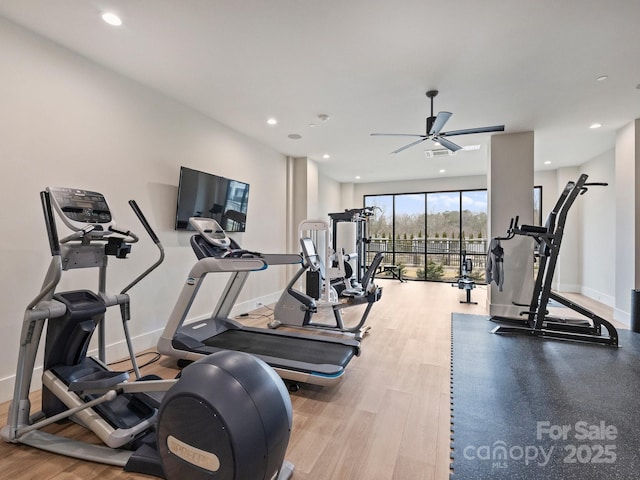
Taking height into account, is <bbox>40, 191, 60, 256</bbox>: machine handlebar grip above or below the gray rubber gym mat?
above

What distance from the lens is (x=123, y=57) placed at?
9.15ft

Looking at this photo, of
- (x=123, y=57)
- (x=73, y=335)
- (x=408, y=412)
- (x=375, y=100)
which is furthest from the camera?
(x=375, y=100)

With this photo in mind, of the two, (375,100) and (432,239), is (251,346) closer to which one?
(375,100)

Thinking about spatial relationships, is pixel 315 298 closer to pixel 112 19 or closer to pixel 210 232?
pixel 210 232

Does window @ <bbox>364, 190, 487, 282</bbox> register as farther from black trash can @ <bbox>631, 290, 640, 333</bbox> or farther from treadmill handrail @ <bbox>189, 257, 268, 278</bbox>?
treadmill handrail @ <bbox>189, 257, 268, 278</bbox>

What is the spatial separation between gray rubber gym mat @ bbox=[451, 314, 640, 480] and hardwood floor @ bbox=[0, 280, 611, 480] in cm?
15

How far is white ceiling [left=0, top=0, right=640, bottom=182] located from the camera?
219 cm

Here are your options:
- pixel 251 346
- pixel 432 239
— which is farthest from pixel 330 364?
pixel 432 239

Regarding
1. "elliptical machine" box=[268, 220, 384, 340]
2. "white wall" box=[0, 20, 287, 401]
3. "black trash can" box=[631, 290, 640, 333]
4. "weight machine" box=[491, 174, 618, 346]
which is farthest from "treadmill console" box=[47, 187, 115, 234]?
"black trash can" box=[631, 290, 640, 333]

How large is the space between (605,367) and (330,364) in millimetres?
2582

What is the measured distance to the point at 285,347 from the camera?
2.94 metres

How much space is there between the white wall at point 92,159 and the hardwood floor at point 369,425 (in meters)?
0.78

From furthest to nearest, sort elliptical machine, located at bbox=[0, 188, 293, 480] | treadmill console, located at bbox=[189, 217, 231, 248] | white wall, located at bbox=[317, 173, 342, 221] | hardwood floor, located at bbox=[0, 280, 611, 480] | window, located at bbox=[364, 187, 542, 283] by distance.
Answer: window, located at bbox=[364, 187, 542, 283] < white wall, located at bbox=[317, 173, 342, 221] < treadmill console, located at bbox=[189, 217, 231, 248] < hardwood floor, located at bbox=[0, 280, 611, 480] < elliptical machine, located at bbox=[0, 188, 293, 480]

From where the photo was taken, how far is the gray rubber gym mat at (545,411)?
1.68 meters
